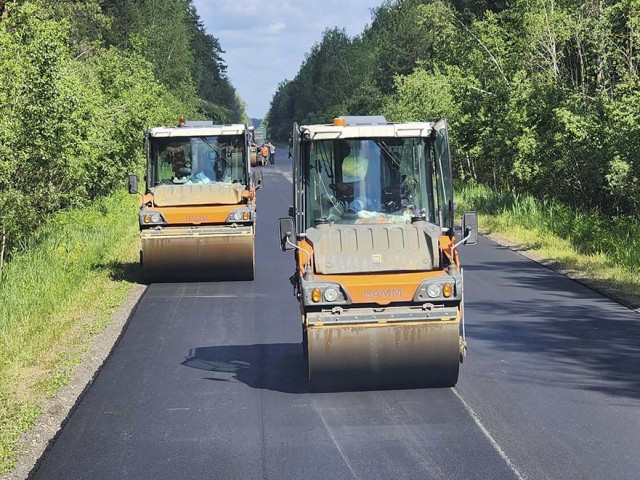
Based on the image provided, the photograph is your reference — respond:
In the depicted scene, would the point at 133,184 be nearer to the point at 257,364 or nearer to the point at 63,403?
the point at 257,364

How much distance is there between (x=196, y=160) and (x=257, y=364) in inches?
317

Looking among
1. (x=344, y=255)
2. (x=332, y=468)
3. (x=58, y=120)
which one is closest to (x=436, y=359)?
(x=344, y=255)

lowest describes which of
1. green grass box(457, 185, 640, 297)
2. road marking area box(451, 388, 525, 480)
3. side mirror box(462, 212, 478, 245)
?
road marking area box(451, 388, 525, 480)

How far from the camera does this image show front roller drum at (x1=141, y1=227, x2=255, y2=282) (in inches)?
652

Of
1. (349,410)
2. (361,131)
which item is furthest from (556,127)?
(349,410)

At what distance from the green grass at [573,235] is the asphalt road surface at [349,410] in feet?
11.6

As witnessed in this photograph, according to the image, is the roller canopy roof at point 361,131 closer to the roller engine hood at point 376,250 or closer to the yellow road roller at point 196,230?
the roller engine hood at point 376,250

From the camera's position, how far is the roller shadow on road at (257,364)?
9.84 metres

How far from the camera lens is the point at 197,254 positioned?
54.6ft

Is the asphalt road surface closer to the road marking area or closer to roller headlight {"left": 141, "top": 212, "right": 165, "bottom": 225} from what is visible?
the road marking area

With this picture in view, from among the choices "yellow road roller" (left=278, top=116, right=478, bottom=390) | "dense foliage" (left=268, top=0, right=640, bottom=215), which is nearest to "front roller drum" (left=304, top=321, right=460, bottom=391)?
"yellow road roller" (left=278, top=116, right=478, bottom=390)

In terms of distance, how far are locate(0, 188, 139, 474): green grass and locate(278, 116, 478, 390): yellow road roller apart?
2745 millimetres

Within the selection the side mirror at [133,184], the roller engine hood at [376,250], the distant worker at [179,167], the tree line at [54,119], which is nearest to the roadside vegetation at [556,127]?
the roller engine hood at [376,250]

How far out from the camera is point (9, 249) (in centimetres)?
2056
